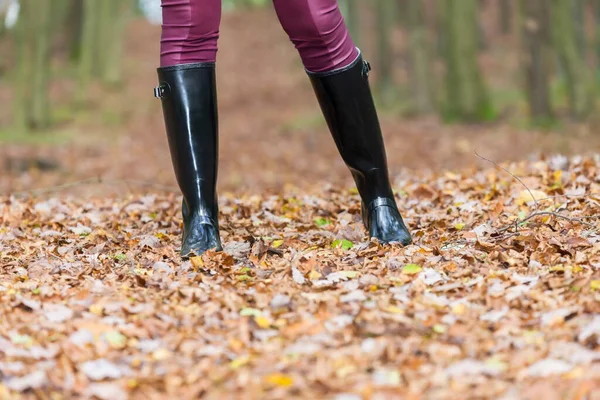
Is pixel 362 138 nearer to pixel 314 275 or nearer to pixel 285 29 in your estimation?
pixel 285 29

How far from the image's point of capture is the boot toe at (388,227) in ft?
9.66

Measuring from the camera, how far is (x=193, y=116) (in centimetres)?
292

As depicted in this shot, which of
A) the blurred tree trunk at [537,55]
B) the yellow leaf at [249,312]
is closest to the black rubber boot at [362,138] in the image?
the yellow leaf at [249,312]

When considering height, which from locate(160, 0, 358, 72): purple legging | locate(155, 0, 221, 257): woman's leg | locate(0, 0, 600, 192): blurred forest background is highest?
locate(160, 0, 358, 72): purple legging

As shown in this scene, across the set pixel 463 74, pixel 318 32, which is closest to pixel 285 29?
pixel 318 32

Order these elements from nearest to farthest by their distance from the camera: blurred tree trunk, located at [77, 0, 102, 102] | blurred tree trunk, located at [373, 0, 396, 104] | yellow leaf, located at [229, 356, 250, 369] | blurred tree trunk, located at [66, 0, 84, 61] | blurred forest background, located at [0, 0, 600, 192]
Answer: yellow leaf, located at [229, 356, 250, 369] → blurred forest background, located at [0, 0, 600, 192] → blurred tree trunk, located at [373, 0, 396, 104] → blurred tree trunk, located at [77, 0, 102, 102] → blurred tree trunk, located at [66, 0, 84, 61]

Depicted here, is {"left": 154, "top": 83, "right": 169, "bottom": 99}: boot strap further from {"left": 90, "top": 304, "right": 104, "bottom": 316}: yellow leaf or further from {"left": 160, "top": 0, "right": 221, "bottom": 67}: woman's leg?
{"left": 90, "top": 304, "right": 104, "bottom": 316}: yellow leaf

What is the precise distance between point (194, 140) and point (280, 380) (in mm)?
1378

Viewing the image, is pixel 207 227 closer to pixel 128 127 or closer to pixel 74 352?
pixel 74 352

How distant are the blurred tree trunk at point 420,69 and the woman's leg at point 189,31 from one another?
11.3m

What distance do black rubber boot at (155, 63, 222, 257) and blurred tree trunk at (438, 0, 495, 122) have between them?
32.7 feet

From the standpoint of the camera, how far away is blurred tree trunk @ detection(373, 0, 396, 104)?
15750 mm

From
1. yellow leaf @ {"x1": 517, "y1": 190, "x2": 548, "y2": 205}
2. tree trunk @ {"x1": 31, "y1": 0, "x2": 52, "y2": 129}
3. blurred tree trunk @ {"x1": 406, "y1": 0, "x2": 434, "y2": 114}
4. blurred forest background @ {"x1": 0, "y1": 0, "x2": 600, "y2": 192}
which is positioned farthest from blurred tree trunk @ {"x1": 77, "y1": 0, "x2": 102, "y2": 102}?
yellow leaf @ {"x1": 517, "y1": 190, "x2": 548, "y2": 205}

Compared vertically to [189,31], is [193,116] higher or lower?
lower
